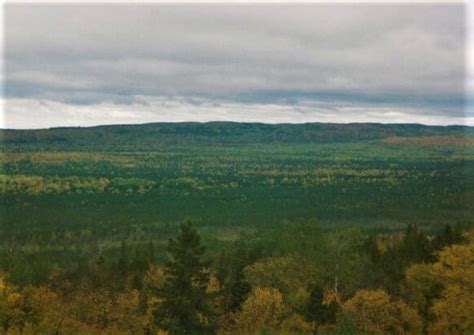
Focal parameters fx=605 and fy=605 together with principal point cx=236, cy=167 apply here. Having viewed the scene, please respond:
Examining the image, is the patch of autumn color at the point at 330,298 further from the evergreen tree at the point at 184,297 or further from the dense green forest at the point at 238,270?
the evergreen tree at the point at 184,297

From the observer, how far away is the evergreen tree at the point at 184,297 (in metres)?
26.8

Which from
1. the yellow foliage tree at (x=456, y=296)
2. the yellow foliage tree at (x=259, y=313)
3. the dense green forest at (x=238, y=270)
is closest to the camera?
the yellow foliage tree at (x=456, y=296)

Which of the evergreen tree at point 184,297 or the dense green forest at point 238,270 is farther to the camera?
the dense green forest at point 238,270

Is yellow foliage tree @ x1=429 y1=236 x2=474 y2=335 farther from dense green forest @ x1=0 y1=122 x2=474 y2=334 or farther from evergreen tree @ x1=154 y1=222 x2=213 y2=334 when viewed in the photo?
evergreen tree @ x1=154 y1=222 x2=213 y2=334

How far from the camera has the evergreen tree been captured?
26844mm

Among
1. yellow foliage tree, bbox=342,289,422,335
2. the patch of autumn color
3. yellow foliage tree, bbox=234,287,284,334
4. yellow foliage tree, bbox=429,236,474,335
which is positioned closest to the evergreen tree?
yellow foliage tree, bbox=234,287,284,334

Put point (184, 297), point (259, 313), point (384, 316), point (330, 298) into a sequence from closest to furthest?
point (184, 297) < point (384, 316) < point (259, 313) < point (330, 298)

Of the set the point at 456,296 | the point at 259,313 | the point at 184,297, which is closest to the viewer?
the point at 184,297

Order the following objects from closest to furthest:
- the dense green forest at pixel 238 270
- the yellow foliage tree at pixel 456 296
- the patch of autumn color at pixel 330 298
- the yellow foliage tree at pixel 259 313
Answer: the yellow foliage tree at pixel 456 296 < the dense green forest at pixel 238 270 < the yellow foliage tree at pixel 259 313 < the patch of autumn color at pixel 330 298

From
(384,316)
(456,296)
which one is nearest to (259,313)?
(384,316)

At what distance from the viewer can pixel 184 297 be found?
1061 inches

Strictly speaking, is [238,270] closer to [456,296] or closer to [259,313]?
[259,313]

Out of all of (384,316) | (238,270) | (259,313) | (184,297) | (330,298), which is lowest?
A: (259,313)

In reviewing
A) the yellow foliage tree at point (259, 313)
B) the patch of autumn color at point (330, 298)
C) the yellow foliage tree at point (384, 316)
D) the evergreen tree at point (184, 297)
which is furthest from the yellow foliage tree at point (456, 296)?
the evergreen tree at point (184, 297)
